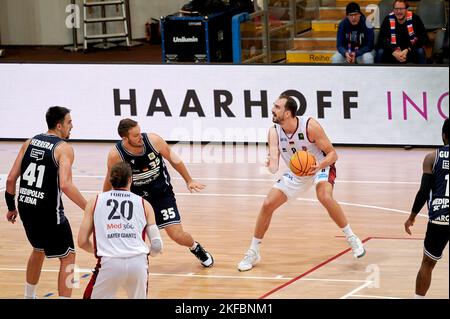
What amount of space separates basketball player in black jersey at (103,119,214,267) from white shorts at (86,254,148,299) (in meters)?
1.84

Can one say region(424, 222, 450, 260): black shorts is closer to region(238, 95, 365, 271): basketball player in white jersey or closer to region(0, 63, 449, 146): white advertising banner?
region(238, 95, 365, 271): basketball player in white jersey

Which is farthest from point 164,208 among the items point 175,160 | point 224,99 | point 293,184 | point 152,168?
point 224,99

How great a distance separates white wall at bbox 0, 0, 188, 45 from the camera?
24.5m

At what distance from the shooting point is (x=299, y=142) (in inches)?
442

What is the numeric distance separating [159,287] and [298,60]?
9580 millimetres

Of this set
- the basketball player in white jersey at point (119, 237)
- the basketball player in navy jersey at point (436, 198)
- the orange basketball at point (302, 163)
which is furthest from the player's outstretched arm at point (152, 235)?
the orange basketball at point (302, 163)

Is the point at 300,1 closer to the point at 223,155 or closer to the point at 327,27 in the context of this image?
the point at 327,27

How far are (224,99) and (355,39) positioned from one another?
2.27m

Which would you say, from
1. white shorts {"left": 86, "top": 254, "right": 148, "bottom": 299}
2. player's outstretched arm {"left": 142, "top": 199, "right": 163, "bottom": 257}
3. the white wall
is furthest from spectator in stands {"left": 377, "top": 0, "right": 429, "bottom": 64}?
white shorts {"left": 86, "top": 254, "right": 148, "bottom": 299}

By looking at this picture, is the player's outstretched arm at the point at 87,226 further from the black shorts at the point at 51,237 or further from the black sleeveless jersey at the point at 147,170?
the black sleeveless jersey at the point at 147,170

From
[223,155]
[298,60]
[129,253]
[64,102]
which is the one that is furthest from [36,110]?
[129,253]

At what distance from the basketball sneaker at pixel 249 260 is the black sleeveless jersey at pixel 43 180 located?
2.23 metres

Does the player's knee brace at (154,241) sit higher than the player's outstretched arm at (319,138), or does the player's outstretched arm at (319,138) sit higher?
the player's outstretched arm at (319,138)

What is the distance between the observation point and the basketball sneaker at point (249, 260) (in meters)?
11.2
